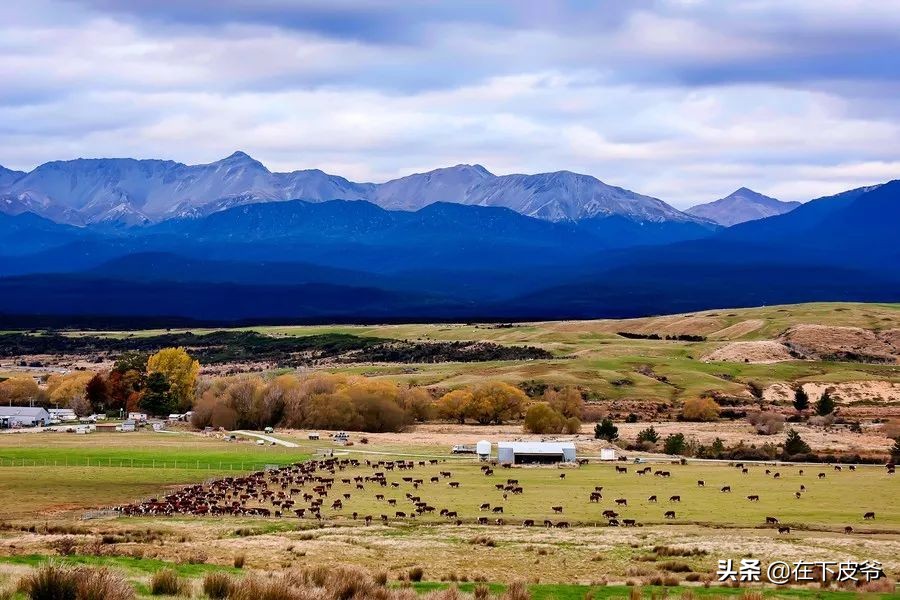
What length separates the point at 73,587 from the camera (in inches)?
813

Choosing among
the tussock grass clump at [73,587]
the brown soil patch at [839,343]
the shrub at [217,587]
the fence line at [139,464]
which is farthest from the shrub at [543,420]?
the tussock grass clump at [73,587]

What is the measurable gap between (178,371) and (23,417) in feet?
71.4

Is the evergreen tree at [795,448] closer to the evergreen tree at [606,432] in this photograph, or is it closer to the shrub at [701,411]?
the evergreen tree at [606,432]

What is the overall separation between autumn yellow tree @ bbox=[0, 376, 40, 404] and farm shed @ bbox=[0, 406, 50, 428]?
723 inches

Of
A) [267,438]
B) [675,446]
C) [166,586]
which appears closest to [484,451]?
[675,446]

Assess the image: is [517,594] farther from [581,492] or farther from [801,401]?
[801,401]

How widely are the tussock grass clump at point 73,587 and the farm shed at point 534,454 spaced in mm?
58925

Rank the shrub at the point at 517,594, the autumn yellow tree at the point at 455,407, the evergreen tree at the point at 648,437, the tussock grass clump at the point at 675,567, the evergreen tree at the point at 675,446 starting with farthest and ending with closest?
the autumn yellow tree at the point at 455,407 < the evergreen tree at the point at 648,437 < the evergreen tree at the point at 675,446 < the tussock grass clump at the point at 675,567 < the shrub at the point at 517,594

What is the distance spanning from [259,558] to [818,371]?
125m

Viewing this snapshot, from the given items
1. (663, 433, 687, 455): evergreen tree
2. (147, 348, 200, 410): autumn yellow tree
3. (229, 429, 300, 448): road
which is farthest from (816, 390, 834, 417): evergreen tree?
(147, 348, 200, 410): autumn yellow tree

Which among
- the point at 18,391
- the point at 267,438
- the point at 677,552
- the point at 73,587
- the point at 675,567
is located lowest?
the point at 267,438

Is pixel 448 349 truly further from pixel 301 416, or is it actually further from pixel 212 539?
pixel 212 539

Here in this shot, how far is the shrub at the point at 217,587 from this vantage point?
73.7 feet

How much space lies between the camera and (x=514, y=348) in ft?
627
